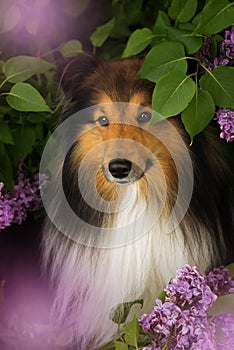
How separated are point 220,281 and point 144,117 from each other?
399mm

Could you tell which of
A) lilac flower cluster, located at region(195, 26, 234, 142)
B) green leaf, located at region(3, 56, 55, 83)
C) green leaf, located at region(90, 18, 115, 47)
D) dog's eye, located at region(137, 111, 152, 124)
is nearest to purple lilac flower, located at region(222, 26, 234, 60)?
lilac flower cluster, located at region(195, 26, 234, 142)

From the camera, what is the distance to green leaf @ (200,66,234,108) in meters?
1.61

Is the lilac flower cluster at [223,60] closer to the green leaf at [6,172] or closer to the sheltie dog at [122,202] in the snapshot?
the sheltie dog at [122,202]

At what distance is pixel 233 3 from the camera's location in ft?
5.34

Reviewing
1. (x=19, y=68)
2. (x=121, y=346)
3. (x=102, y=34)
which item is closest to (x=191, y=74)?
(x=19, y=68)

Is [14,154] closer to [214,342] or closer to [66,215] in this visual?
[66,215]

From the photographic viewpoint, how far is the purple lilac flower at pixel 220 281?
1.67 meters

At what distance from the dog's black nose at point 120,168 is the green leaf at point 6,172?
1.06ft

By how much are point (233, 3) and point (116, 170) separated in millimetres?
428

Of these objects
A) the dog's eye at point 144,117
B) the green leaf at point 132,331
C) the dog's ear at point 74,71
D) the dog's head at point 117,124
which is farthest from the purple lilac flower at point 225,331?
the dog's ear at point 74,71

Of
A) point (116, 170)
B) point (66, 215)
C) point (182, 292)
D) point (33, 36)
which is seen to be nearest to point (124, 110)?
point (116, 170)

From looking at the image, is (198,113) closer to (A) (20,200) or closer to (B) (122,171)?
(B) (122,171)

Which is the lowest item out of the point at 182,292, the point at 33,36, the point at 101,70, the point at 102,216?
the point at 182,292

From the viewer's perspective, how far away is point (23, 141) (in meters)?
1.99
